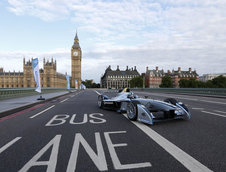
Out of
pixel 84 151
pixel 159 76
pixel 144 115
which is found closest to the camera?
pixel 84 151

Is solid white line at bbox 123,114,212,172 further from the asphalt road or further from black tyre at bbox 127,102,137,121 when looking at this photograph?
black tyre at bbox 127,102,137,121

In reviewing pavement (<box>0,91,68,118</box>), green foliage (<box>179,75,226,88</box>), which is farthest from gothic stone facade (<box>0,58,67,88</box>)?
pavement (<box>0,91,68,118</box>)

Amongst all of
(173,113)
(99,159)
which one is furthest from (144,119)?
(99,159)

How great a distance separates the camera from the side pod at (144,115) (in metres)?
4.84

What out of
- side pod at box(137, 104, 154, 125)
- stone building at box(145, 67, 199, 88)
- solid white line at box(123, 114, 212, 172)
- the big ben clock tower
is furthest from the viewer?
stone building at box(145, 67, 199, 88)

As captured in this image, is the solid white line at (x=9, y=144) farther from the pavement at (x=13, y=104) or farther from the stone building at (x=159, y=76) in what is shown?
the stone building at (x=159, y=76)

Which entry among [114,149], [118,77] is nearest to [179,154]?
[114,149]

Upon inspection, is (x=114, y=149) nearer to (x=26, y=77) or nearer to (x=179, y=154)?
(x=179, y=154)

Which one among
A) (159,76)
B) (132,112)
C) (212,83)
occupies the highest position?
(159,76)

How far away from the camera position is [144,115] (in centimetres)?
509

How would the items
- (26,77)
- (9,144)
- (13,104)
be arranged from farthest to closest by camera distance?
(26,77) < (13,104) < (9,144)

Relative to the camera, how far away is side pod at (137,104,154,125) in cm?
484

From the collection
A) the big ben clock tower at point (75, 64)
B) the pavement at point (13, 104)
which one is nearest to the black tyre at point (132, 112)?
the pavement at point (13, 104)

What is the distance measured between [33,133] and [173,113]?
14.2 feet
